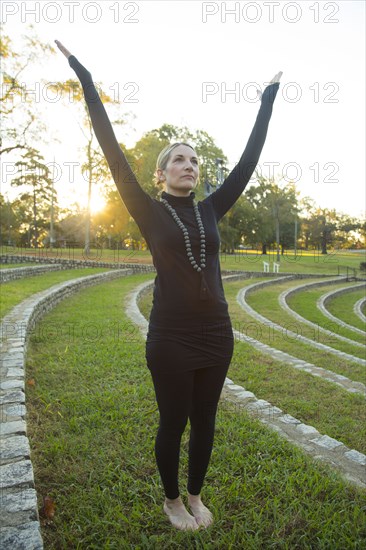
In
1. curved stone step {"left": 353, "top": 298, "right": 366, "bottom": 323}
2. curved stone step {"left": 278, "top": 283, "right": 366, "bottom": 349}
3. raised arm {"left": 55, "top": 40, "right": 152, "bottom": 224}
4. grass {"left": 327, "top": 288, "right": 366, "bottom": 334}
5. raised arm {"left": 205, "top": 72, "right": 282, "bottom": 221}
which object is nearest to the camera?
raised arm {"left": 55, "top": 40, "right": 152, "bottom": 224}

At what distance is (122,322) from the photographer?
7555mm

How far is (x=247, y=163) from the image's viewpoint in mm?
2488

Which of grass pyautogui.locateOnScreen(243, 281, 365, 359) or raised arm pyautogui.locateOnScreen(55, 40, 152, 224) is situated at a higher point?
raised arm pyautogui.locateOnScreen(55, 40, 152, 224)

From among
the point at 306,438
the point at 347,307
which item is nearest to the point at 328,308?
the point at 347,307

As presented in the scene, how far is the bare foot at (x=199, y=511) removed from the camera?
2.23m

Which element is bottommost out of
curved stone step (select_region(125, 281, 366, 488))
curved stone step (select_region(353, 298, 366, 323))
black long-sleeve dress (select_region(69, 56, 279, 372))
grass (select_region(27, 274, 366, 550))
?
curved stone step (select_region(353, 298, 366, 323))

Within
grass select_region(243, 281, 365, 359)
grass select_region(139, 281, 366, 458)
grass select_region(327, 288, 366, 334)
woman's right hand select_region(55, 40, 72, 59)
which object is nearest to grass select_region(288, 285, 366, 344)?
grass select_region(327, 288, 366, 334)

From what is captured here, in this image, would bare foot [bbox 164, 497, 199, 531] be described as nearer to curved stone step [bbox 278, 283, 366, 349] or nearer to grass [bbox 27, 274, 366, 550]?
grass [bbox 27, 274, 366, 550]

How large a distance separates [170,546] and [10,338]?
4.15 meters

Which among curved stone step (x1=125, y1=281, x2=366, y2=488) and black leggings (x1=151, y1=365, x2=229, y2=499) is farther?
curved stone step (x1=125, y1=281, x2=366, y2=488)

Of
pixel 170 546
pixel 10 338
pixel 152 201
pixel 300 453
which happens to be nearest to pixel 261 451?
pixel 300 453

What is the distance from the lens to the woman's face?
2.16 m

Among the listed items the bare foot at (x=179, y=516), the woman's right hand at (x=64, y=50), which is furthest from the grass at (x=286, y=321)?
the woman's right hand at (x=64, y=50)

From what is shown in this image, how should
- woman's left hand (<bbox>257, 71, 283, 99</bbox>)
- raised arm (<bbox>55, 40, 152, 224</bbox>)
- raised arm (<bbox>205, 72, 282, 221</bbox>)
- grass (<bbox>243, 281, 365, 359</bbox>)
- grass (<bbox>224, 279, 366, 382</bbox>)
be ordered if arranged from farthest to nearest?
grass (<bbox>243, 281, 365, 359</bbox>) < grass (<bbox>224, 279, 366, 382</bbox>) < woman's left hand (<bbox>257, 71, 283, 99</bbox>) < raised arm (<bbox>205, 72, 282, 221</bbox>) < raised arm (<bbox>55, 40, 152, 224</bbox>)
